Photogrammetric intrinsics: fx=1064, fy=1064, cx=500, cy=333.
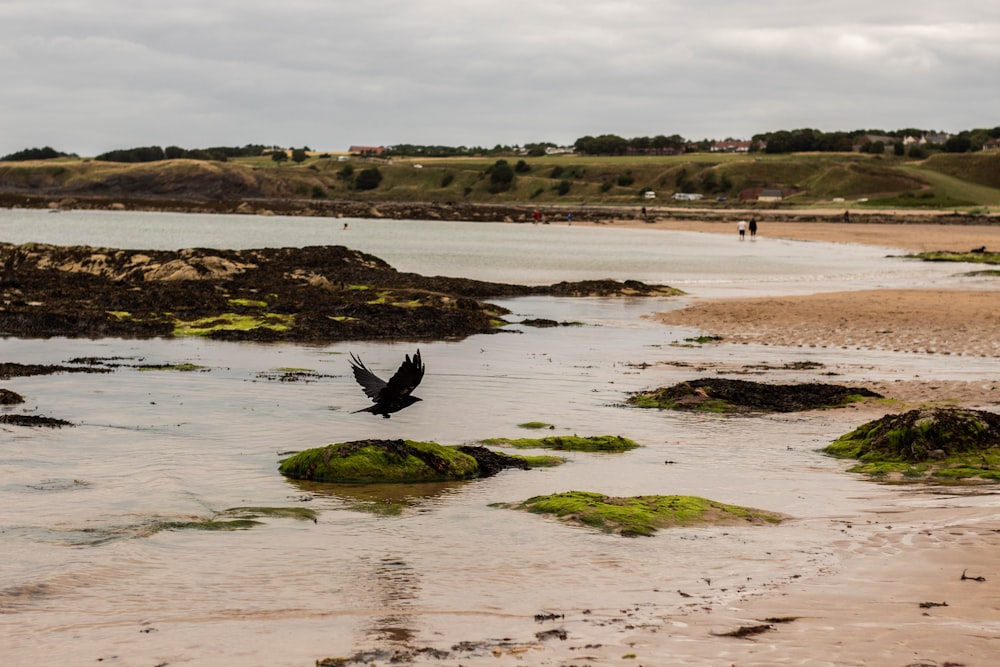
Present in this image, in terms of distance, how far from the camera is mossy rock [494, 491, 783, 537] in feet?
33.0

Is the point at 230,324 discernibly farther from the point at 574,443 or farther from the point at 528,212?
the point at 528,212

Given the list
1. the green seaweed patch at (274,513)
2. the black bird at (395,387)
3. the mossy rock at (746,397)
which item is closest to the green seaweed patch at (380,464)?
the black bird at (395,387)

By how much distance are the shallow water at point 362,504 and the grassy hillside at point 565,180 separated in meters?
129

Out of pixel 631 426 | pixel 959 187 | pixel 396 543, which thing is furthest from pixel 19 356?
pixel 959 187

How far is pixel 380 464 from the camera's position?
40.4 ft

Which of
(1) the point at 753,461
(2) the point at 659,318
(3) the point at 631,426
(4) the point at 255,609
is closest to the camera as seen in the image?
(4) the point at 255,609

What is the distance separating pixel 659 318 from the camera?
31078mm

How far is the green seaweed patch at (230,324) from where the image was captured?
1021 inches

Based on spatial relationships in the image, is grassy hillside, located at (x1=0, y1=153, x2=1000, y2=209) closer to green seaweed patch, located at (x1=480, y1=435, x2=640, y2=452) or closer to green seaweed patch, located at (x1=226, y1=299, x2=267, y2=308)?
green seaweed patch, located at (x1=226, y1=299, x2=267, y2=308)

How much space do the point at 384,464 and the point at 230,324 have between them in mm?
15224

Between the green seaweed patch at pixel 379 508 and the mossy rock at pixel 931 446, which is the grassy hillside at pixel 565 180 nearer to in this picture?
the mossy rock at pixel 931 446

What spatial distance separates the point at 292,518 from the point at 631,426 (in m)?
6.30

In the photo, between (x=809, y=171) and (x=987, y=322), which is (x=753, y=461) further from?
Result: (x=809, y=171)

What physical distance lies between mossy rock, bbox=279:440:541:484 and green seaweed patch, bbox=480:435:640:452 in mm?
1495
